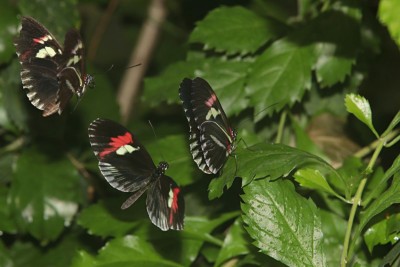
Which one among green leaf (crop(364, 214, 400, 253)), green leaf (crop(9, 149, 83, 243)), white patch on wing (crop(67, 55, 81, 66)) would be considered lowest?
green leaf (crop(9, 149, 83, 243))

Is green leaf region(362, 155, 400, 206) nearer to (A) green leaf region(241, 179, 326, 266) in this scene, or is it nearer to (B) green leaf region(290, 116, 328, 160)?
(A) green leaf region(241, 179, 326, 266)

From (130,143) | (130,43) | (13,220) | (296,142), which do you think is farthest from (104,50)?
(130,143)

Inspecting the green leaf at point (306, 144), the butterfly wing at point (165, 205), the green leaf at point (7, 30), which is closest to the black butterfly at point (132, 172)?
the butterfly wing at point (165, 205)

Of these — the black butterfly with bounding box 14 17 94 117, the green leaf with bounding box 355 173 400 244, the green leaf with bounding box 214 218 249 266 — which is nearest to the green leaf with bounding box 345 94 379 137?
the green leaf with bounding box 355 173 400 244

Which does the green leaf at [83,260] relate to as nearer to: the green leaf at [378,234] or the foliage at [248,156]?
the foliage at [248,156]

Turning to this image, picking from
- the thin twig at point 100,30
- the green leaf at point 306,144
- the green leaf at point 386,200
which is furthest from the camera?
the thin twig at point 100,30

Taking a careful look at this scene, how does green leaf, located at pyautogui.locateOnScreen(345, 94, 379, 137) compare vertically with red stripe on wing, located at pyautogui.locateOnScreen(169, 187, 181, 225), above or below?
above

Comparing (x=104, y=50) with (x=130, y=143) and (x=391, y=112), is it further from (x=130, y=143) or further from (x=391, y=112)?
(x=130, y=143)
